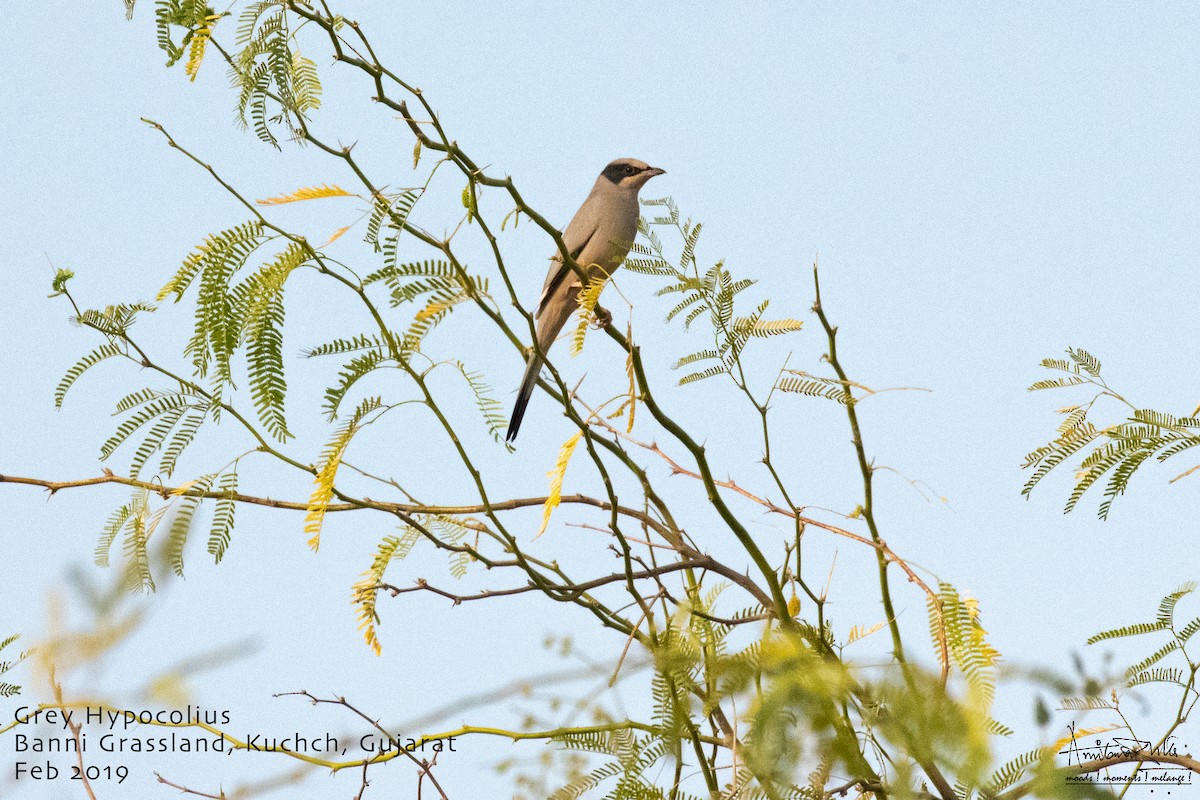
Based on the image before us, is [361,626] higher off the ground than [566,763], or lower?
higher

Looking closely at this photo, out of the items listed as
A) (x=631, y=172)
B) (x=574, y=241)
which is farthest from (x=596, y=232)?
(x=631, y=172)

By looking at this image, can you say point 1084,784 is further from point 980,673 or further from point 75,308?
point 75,308

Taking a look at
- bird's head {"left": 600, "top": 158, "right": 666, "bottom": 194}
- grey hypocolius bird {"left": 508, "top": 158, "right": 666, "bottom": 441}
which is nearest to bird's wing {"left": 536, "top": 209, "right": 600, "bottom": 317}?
grey hypocolius bird {"left": 508, "top": 158, "right": 666, "bottom": 441}

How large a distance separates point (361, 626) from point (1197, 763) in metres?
1.76

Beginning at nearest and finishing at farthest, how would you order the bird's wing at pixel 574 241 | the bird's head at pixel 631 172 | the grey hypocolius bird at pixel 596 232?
the grey hypocolius bird at pixel 596 232 < the bird's wing at pixel 574 241 < the bird's head at pixel 631 172

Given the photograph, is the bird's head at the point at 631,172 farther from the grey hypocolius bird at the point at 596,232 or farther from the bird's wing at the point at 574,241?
the bird's wing at the point at 574,241

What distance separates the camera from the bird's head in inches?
247

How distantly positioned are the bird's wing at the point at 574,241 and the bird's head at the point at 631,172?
32 cm

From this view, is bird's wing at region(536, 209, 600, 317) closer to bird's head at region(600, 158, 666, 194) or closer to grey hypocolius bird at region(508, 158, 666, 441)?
grey hypocolius bird at region(508, 158, 666, 441)

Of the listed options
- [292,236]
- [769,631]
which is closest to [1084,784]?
[769,631]

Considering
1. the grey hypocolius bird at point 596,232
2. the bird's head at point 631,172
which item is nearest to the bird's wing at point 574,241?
the grey hypocolius bird at point 596,232

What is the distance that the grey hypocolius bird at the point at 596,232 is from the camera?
5.25m

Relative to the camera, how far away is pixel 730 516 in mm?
2422

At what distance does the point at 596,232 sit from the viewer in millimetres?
5594
